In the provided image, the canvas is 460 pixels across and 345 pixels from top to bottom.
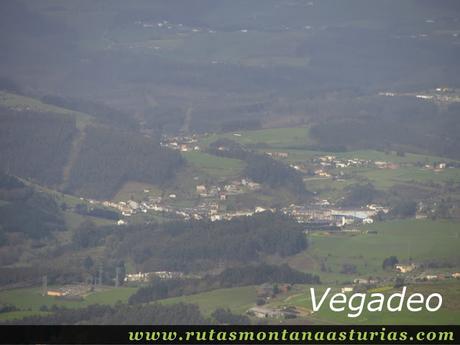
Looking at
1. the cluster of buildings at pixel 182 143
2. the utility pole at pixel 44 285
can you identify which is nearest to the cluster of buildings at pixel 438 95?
the cluster of buildings at pixel 182 143

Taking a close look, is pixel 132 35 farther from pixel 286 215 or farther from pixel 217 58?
pixel 286 215

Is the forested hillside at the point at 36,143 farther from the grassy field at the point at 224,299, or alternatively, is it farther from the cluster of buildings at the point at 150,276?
the grassy field at the point at 224,299

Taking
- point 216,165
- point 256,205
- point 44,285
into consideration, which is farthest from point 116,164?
point 44,285

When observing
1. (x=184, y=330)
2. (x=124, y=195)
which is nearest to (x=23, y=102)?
(x=124, y=195)

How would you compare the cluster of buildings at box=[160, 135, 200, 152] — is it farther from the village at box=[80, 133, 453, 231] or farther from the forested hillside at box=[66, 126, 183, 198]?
the village at box=[80, 133, 453, 231]

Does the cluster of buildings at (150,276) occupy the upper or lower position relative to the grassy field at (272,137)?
upper

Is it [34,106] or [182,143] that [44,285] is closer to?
[182,143]

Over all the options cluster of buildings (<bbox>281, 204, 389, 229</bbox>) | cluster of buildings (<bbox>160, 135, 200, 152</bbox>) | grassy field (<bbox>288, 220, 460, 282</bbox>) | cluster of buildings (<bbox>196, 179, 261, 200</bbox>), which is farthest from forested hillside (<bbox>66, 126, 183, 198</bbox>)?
grassy field (<bbox>288, 220, 460, 282</bbox>)
